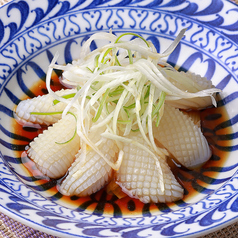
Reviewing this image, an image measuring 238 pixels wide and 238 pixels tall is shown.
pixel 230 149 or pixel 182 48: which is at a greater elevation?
pixel 182 48

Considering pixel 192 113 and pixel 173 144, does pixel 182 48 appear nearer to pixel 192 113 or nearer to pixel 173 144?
pixel 192 113

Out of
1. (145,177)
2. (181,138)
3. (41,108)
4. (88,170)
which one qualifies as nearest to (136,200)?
(145,177)

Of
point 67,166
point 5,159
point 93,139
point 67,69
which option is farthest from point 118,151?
point 5,159

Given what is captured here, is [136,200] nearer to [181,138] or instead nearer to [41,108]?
[181,138]

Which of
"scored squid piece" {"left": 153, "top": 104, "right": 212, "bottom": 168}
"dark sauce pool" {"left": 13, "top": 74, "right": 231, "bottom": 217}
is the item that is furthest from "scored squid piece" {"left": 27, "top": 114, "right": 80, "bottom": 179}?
"scored squid piece" {"left": 153, "top": 104, "right": 212, "bottom": 168}

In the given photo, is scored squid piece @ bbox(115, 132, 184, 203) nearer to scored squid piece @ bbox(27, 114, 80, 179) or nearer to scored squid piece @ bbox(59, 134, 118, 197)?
scored squid piece @ bbox(59, 134, 118, 197)

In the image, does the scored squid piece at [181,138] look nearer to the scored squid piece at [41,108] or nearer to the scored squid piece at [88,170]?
the scored squid piece at [88,170]
